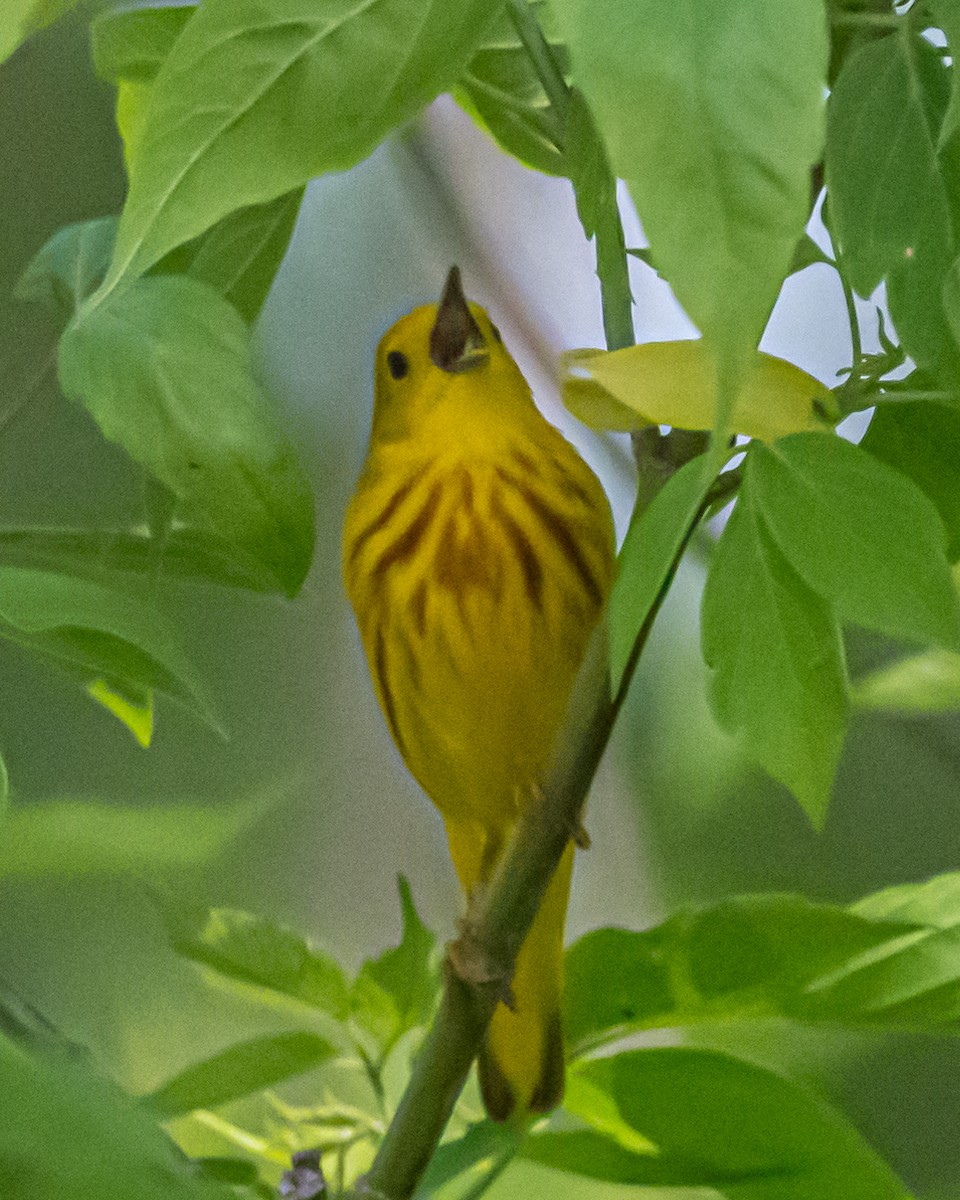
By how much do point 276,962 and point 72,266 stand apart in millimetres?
213

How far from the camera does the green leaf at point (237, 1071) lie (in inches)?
14.2

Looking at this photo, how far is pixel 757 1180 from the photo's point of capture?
0.33 m

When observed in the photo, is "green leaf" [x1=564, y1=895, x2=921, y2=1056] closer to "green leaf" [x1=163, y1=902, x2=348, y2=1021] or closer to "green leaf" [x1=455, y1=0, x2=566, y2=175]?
"green leaf" [x1=163, y1=902, x2=348, y2=1021]

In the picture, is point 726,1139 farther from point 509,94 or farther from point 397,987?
point 509,94

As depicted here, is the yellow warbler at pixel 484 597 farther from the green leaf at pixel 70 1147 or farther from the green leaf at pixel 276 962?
the green leaf at pixel 70 1147

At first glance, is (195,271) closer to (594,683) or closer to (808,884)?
(594,683)

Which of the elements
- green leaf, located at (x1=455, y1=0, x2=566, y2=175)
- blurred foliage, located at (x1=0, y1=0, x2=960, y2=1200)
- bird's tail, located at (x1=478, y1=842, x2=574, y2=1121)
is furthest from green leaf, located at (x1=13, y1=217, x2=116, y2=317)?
bird's tail, located at (x1=478, y1=842, x2=574, y2=1121)

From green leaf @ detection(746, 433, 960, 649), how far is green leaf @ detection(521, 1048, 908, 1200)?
6.8 inches

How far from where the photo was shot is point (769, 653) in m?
0.23

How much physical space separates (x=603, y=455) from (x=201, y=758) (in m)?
0.23

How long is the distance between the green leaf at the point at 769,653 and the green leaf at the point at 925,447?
0.26 ft

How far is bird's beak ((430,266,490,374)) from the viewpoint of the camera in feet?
1.14

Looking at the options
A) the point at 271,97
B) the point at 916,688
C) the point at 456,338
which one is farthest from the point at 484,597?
the point at 916,688

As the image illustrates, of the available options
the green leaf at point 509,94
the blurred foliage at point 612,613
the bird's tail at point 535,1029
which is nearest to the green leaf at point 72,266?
the blurred foliage at point 612,613
